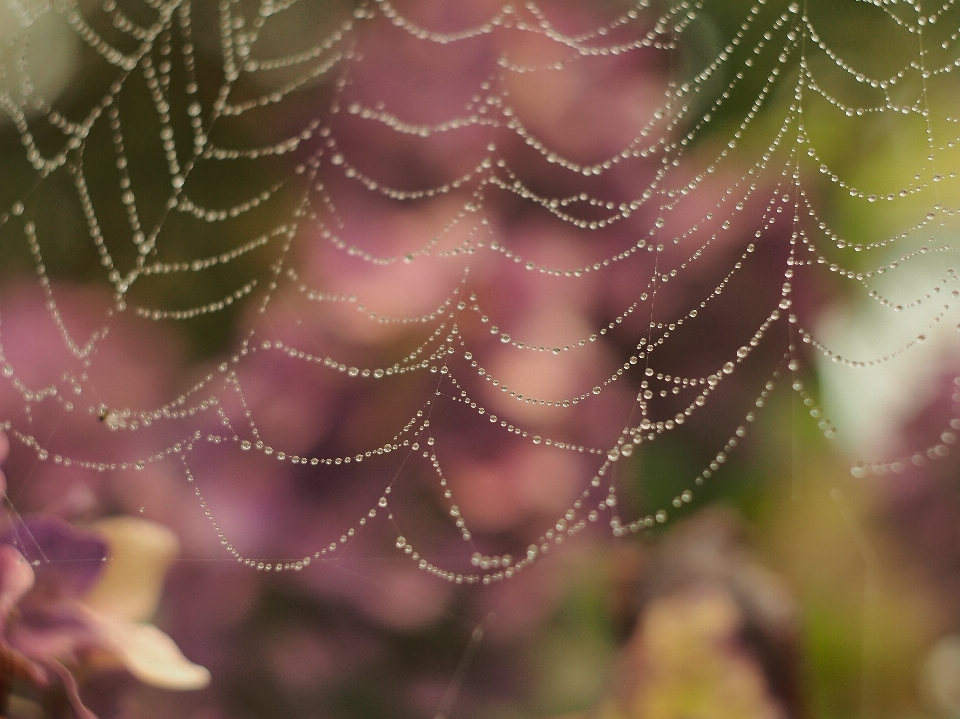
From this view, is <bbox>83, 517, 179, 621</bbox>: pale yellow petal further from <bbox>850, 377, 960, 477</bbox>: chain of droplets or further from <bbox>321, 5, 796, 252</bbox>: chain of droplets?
<bbox>850, 377, 960, 477</bbox>: chain of droplets

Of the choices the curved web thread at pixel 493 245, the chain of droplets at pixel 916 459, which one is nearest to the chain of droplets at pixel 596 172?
the curved web thread at pixel 493 245

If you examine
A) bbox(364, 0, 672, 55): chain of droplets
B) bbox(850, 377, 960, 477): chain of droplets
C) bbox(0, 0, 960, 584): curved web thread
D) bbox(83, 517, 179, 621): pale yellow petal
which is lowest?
bbox(83, 517, 179, 621): pale yellow petal

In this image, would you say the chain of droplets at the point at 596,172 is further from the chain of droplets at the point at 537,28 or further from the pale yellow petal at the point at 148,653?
the pale yellow petal at the point at 148,653

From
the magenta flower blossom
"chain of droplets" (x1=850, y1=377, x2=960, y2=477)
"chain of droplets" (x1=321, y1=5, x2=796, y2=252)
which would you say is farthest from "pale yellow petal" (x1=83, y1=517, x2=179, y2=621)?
"chain of droplets" (x1=850, y1=377, x2=960, y2=477)

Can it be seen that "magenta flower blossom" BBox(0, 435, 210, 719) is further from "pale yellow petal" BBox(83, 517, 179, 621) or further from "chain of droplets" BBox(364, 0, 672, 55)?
"chain of droplets" BBox(364, 0, 672, 55)

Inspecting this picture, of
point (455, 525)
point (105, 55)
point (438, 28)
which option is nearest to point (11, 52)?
point (105, 55)

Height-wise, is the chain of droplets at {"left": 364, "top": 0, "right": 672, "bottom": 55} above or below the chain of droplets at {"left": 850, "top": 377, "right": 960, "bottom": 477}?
→ above

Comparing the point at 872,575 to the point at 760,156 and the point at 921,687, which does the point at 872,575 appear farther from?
the point at 760,156

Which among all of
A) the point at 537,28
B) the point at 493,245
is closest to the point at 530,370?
the point at 493,245
